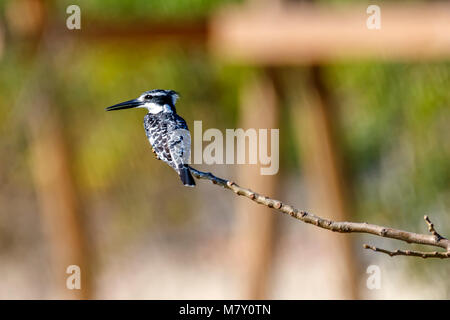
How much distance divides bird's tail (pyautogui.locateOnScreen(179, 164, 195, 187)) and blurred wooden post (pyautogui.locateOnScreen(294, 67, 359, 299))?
2.13 meters

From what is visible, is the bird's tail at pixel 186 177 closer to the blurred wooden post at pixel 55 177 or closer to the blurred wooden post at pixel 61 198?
the blurred wooden post at pixel 55 177

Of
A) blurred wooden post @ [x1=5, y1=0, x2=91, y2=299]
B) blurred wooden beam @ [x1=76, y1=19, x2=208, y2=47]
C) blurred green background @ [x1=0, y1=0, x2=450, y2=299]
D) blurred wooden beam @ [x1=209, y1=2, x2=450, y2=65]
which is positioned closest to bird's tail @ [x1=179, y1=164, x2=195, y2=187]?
blurred wooden beam @ [x1=209, y1=2, x2=450, y2=65]

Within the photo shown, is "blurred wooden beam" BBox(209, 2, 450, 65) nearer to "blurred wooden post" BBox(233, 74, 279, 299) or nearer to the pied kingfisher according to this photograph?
"blurred wooden post" BBox(233, 74, 279, 299)

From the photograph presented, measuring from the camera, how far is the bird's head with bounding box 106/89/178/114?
42 cm

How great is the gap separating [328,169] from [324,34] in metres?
0.68

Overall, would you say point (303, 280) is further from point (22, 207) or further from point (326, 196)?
point (22, 207)

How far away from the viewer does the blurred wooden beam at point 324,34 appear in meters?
1.90

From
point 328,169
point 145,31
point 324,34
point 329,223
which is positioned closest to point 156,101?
point 329,223

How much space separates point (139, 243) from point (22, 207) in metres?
0.81

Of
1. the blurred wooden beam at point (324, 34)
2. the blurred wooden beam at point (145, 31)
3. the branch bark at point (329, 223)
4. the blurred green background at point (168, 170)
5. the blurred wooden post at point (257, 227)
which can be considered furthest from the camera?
the blurred wooden post at point (257, 227)

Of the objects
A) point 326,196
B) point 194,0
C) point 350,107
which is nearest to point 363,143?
point 350,107

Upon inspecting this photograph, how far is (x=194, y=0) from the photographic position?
290 cm

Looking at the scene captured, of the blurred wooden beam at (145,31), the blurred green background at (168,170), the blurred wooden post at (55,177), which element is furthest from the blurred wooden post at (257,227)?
the blurred wooden post at (55,177)

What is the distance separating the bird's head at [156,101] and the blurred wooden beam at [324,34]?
1.49m
